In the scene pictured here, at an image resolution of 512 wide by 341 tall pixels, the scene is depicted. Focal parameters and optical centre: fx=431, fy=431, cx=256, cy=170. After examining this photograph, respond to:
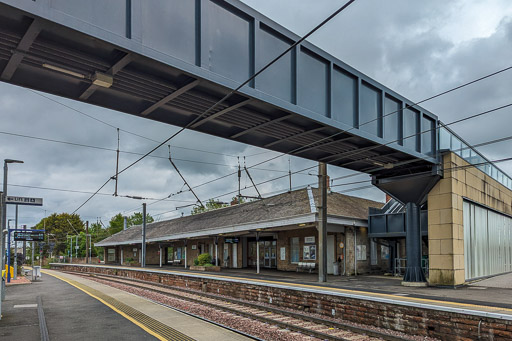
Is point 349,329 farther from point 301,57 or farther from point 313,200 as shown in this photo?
point 313,200

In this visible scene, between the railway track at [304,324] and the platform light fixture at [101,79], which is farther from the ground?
the platform light fixture at [101,79]

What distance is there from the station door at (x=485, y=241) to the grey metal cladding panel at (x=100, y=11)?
657 inches

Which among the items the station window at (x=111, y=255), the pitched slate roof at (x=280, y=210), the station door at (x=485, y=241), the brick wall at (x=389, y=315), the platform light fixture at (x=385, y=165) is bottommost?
the station window at (x=111, y=255)

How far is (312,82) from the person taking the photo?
1280 cm

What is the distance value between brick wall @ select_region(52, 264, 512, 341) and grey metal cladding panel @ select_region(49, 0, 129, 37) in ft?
30.6

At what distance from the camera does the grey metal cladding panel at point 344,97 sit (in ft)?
44.9

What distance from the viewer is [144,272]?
1225 inches

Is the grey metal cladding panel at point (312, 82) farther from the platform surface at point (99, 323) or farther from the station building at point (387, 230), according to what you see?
the platform surface at point (99, 323)

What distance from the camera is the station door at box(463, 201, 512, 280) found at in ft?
63.5

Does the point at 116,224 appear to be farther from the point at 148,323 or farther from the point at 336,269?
the point at 148,323

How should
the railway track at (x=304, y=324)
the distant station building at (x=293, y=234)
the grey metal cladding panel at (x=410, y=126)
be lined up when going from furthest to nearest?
the distant station building at (x=293, y=234) → the grey metal cladding panel at (x=410, y=126) → the railway track at (x=304, y=324)

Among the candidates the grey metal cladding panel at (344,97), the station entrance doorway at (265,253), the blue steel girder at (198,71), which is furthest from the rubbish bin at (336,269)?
the grey metal cladding panel at (344,97)

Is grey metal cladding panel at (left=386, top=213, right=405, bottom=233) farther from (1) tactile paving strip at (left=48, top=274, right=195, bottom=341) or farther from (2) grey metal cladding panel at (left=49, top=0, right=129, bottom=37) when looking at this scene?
(2) grey metal cladding panel at (left=49, top=0, right=129, bottom=37)

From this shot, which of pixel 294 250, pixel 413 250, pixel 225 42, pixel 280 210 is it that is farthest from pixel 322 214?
pixel 225 42
